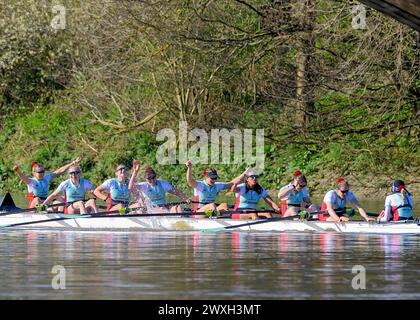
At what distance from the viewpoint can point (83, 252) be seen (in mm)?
19812

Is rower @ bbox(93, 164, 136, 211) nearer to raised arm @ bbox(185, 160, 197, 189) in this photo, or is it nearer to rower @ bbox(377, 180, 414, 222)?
raised arm @ bbox(185, 160, 197, 189)

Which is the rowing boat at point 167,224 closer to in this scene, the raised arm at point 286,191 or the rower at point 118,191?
the raised arm at point 286,191

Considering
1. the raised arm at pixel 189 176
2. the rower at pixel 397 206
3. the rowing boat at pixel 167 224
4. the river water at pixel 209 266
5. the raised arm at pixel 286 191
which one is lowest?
the river water at pixel 209 266

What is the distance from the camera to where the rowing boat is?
23.6m

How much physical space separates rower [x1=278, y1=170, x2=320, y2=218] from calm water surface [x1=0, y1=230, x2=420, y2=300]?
169cm

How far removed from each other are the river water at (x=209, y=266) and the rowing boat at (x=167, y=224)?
0.40 m

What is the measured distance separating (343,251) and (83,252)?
455cm

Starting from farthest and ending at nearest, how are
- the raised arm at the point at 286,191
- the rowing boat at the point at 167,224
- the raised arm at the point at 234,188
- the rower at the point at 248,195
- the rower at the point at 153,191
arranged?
the rower at the point at 153,191, the raised arm at the point at 234,188, the rower at the point at 248,195, the raised arm at the point at 286,191, the rowing boat at the point at 167,224

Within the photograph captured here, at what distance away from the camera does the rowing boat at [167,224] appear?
77.3ft

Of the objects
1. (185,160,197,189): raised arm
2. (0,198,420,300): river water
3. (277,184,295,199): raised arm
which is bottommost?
(0,198,420,300): river water

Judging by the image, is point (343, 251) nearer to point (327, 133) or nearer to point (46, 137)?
point (327, 133)

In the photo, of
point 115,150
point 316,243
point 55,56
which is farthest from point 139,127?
point 316,243

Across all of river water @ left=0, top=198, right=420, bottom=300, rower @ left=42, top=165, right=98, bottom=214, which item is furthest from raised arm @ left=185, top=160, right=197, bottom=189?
rower @ left=42, top=165, right=98, bottom=214

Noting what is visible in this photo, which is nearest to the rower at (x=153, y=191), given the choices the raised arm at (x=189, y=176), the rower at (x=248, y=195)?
the raised arm at (x=189, y=176)
